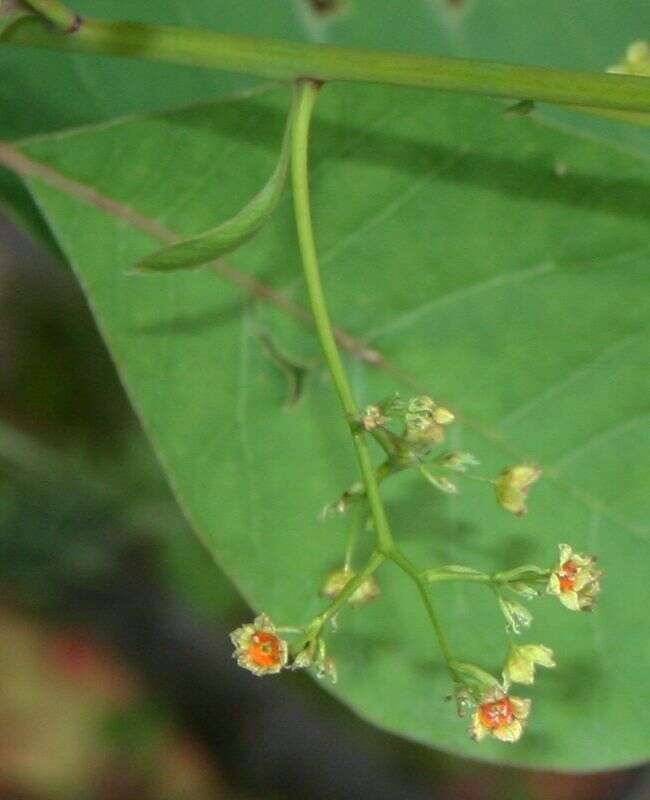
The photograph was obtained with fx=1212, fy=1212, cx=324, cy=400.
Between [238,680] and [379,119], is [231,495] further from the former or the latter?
[238,680]

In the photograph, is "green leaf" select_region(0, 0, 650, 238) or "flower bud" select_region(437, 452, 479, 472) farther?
"green leaf" select_region(0, 0, 650, 238)

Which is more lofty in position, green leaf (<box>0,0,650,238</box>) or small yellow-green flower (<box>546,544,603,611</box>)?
green leaf (<box>0,0,650,238</box>)

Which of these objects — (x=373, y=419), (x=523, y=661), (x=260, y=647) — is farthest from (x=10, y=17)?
(x=523, y=661)

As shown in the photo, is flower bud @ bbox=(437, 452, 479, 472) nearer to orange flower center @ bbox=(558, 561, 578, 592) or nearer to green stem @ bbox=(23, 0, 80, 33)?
orange flower center @ bbox=(558, 561, 578, 592)

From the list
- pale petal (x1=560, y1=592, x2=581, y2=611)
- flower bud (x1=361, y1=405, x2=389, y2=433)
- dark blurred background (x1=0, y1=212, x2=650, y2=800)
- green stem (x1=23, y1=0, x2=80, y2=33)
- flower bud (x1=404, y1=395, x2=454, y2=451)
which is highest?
green stem (x1=23, y1=0, x2=80, y2=33)

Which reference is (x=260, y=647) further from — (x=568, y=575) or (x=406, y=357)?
(x=406, y=357)

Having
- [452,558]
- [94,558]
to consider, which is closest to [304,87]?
[452,558]

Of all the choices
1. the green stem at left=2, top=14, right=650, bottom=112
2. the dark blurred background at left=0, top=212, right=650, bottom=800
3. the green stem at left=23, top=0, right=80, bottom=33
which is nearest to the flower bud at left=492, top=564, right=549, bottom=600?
the green stem at left=2, top=14, right=650, bottom=112
